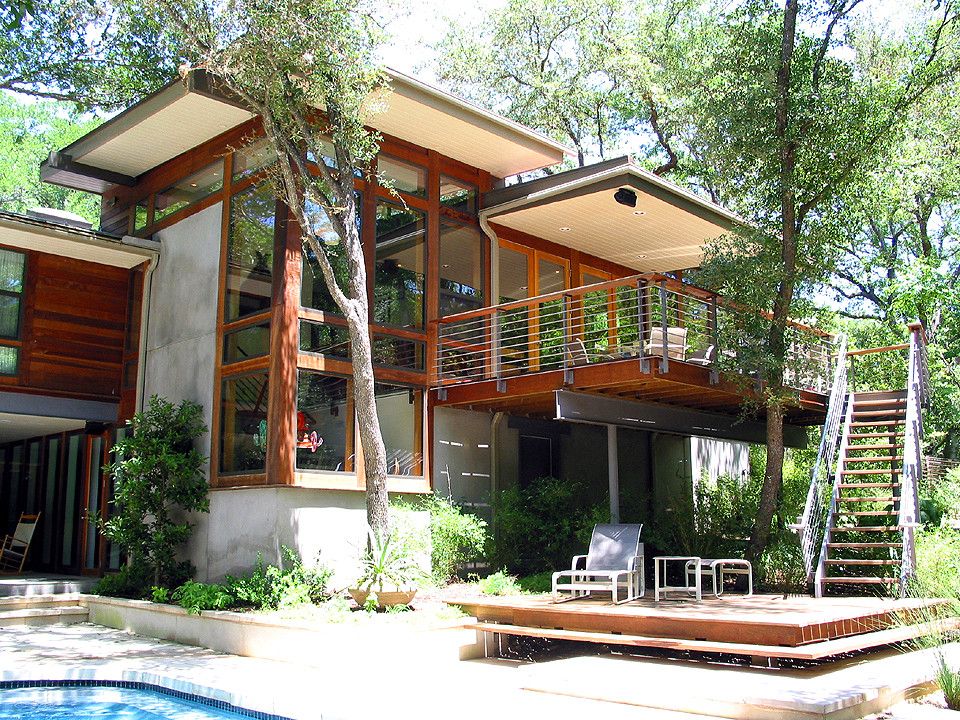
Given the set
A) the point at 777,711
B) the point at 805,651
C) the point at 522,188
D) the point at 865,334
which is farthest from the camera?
the point at 865,334

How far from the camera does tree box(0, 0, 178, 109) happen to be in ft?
57.9

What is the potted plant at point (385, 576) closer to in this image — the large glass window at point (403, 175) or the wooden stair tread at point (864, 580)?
the wooden stair tread at point (864, 580)

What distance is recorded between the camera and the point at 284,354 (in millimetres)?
10852

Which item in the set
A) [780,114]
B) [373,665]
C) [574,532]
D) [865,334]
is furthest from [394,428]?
[865,334]

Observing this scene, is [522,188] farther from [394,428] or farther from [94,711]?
[94,711]

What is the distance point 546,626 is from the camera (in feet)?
28.1

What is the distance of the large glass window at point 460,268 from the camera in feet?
42.6

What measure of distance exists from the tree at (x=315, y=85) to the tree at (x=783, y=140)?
4.65 metres

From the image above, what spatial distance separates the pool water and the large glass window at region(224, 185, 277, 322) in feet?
16.8

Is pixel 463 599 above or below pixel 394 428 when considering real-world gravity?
below

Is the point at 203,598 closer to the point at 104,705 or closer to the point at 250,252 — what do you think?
the point at 104,705

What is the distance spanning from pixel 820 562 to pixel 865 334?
50.9 ft

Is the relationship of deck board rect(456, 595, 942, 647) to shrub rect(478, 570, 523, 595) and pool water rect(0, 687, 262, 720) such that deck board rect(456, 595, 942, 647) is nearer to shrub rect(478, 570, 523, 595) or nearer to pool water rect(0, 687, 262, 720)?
shrub rect(478, 570, 523, 595)

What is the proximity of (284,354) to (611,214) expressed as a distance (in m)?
5.85
